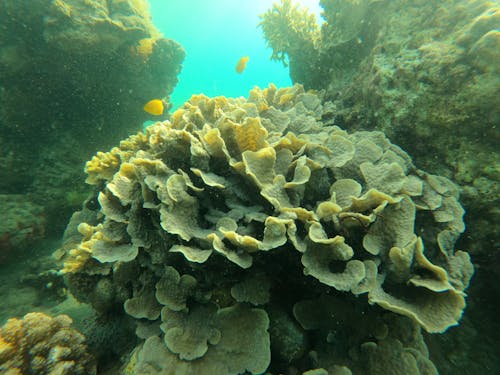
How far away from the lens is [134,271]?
2221mm

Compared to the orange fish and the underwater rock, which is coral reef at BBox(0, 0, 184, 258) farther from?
the orange fish

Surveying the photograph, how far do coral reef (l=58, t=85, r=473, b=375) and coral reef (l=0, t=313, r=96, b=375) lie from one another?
67 centimetres

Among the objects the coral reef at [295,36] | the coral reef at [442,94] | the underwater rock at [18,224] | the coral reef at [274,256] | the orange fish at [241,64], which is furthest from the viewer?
the orange fish at [241,64]

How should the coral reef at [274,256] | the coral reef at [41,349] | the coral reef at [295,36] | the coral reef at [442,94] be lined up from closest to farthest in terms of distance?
the coral reef at [274,256] < the coral reef at [41,349] < the coral reef at [442,94] < the coral reef at [295,36]

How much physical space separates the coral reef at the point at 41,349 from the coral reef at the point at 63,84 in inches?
198

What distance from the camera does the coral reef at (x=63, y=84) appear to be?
6.00 m

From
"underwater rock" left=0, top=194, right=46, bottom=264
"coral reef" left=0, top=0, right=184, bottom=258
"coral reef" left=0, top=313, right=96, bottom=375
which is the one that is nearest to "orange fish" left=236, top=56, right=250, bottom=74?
"coral reef" left=0, top=0, right=184, bottom=258

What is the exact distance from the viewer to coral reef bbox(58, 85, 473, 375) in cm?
168

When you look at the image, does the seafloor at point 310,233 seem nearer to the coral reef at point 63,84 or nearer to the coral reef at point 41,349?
the coral reef at point 41,349

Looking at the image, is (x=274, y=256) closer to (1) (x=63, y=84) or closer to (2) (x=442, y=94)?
(2) (x=442, y=94)

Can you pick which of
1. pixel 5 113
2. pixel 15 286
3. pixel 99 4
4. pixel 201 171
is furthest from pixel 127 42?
pixel 201 171

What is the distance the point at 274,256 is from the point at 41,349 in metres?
2.14

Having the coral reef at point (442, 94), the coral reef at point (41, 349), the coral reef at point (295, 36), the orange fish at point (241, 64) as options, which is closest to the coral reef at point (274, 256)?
the coral reef at point (442, 94)

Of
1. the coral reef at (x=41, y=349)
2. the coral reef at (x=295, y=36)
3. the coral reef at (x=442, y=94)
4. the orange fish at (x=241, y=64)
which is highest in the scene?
the orange fish at (x=241, y=64)
